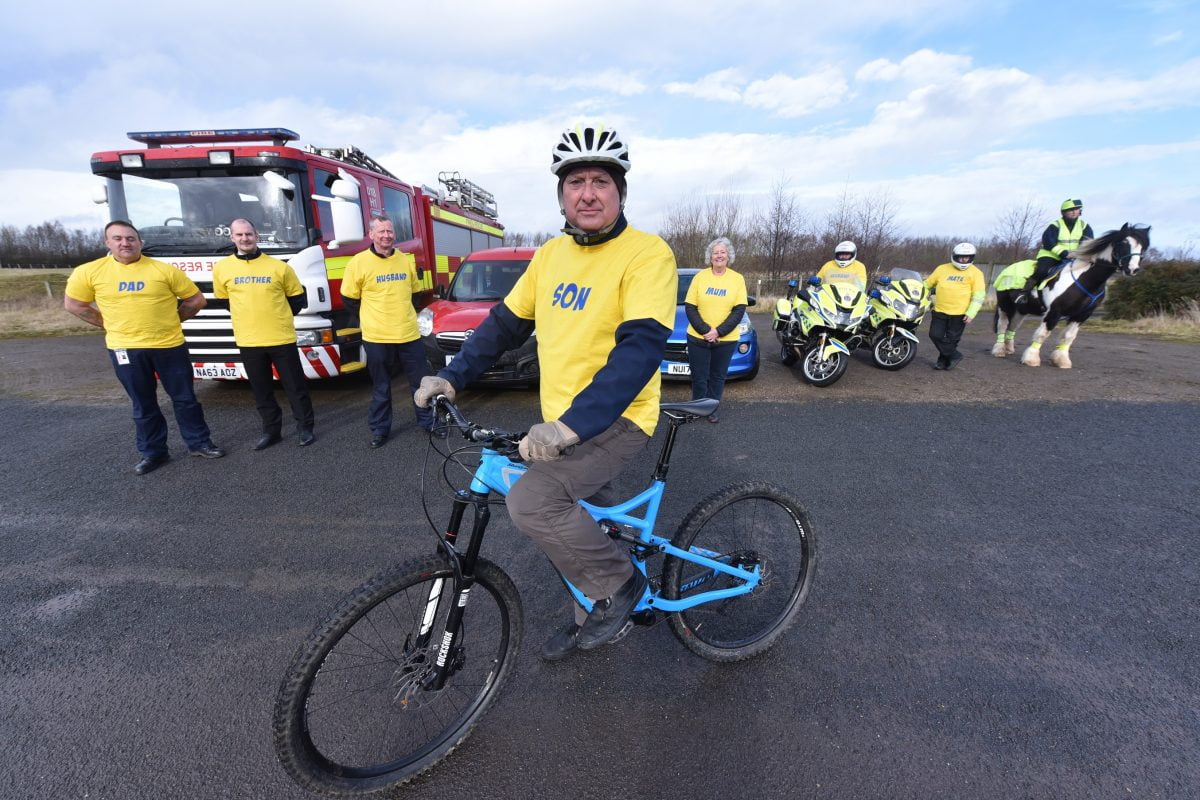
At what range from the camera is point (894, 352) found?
844 centimetres

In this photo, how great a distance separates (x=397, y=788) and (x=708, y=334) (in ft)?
15.2

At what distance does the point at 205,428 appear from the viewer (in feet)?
15.8

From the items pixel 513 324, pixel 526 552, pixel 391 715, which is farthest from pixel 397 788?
pixel 513 324

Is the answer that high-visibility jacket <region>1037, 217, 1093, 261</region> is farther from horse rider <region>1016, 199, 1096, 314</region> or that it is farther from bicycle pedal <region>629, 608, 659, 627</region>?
bicycle pedal <region>629, 608, 659, 627</region>

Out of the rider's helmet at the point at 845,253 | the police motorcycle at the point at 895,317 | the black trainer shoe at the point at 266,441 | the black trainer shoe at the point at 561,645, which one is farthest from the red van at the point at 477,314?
the police motorcycle at the point at 895,317

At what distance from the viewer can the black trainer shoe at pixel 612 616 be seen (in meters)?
2.07

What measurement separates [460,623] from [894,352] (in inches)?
332

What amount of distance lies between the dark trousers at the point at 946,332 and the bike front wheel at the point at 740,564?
7078mm

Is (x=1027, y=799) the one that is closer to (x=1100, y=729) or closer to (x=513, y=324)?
→ (x=1100, y=729)

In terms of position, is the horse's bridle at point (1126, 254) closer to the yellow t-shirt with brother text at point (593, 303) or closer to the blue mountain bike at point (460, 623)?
the blue mountain bike at point (460, 623)

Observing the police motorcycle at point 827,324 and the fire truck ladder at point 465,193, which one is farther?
the fire truck ladder at point 465,193

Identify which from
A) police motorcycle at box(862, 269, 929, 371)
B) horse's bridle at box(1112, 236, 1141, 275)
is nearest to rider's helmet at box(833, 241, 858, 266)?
police motorcycle at box(862, 269, 929, 371)

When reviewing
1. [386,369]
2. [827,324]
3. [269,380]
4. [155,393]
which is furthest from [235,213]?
[827,324]

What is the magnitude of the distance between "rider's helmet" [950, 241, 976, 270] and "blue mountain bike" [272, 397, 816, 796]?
7467 millimetres
